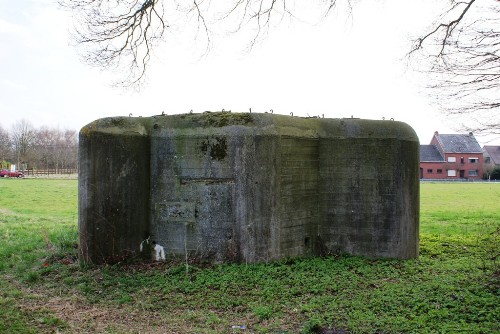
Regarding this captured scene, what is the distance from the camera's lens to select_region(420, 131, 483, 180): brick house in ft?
236

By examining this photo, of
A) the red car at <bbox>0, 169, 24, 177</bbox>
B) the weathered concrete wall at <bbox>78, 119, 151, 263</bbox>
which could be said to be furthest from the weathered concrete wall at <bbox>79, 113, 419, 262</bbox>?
the red car at <bbox>0, 169, 24, 177</bbox>

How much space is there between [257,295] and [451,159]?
72.4 metres

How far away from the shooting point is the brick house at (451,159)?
72000 mm

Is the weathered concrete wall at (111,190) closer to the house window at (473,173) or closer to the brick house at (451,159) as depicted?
the brick house at (451,159)

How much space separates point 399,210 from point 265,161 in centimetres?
284

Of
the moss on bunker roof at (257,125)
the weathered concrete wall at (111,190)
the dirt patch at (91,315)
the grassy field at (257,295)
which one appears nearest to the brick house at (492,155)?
the grassy field at (257,295)

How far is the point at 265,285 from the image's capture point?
23.3 feet

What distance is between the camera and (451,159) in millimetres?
72188

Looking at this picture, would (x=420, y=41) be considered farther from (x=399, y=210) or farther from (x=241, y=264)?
(x=241, y=264)

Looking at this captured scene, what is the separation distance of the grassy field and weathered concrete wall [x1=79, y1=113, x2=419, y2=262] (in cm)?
43

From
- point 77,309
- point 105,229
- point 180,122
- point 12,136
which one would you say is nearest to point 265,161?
point 180,122

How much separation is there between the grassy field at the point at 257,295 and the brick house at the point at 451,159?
67.1 meters

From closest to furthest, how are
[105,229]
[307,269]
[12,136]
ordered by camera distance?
[307,269] → [105,229] → [12,136]

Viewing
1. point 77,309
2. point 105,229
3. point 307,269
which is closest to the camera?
point 77,309
